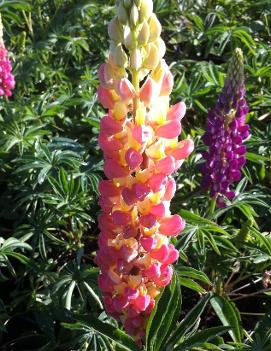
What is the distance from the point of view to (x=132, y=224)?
6.53ft

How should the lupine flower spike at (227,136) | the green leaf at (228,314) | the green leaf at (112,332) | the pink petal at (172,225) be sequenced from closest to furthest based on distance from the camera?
the pink petal at (172,225), the green leaf at (112,332), the green leaf at (228,314), the lupine flower spike at (227,136)

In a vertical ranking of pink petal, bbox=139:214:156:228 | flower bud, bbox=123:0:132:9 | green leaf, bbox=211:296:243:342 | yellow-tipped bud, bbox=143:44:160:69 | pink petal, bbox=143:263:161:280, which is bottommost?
green leaf, bbox=211:296:243:342

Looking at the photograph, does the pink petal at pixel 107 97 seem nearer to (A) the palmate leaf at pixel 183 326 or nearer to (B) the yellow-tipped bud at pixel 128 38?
(B) the yellow-tipped bud at pixel 128 38

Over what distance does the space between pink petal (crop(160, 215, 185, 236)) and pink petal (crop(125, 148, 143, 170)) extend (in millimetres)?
250

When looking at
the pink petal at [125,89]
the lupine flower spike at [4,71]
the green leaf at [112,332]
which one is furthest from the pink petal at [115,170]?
Answer: the lupine flower spike at [4,71]

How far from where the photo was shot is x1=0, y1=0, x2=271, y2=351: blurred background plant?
2664 millimetres

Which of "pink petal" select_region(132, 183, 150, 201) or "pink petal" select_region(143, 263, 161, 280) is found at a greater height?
"pink petal" select_region(132, 183, 150, 201)

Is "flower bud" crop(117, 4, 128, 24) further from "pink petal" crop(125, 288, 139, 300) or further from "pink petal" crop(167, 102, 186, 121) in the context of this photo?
"pink petal" crop(125, 288, 139, 300)

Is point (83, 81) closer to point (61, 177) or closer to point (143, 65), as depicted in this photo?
point (61, 177)

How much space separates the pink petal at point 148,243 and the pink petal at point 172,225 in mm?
57

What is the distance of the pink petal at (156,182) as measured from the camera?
1.91 meters

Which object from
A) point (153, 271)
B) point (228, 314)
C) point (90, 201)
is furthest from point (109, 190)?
→ point (90, 201)

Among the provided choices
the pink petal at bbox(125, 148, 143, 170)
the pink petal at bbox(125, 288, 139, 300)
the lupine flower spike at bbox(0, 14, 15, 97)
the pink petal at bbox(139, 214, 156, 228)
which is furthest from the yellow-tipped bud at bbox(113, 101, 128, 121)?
the lupine flower spike at bbox(0, 14, 15, 97)

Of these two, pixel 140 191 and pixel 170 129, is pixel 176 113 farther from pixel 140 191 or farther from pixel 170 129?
pixel 140 191
